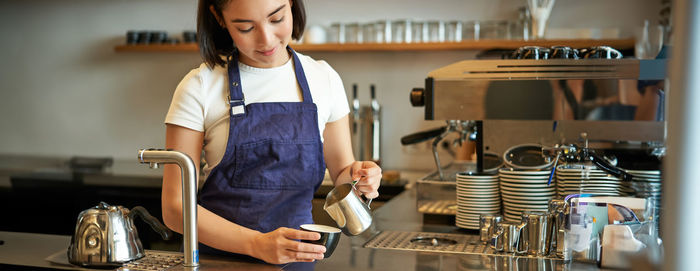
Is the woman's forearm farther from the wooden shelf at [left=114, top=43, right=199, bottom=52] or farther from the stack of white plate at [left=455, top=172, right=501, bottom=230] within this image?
the wooden shelf at [left=114, top=43, right=199, bottom=52]

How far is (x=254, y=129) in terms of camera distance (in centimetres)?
141

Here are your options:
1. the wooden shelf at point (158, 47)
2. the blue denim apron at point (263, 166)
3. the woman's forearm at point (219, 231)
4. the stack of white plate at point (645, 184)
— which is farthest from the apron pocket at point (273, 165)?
the wooden shelf at point (158, 47)

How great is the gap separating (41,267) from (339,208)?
1.87ft

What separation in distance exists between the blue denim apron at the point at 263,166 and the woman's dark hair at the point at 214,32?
1.4 inches

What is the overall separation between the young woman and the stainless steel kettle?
85 millimetres

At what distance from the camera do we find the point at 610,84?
57.3 inches

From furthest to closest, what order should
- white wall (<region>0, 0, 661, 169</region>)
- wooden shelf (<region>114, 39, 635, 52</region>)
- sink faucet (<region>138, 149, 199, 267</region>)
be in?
white wall (<region>0, 0, 661, 169</region>) < wooden shelf (<region>114, 39, 635, 52</region>) < sink faucet (<region>138, 149, 199, 267</region>)

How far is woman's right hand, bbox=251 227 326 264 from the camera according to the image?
47.0 inches

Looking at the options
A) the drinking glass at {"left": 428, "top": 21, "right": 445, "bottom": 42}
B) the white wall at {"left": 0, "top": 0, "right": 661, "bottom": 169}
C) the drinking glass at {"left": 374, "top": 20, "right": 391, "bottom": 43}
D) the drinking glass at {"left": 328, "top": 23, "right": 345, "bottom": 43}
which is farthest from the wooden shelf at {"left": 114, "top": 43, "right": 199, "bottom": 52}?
the drinking glass at {"left": 428, "top": 21, "right": 445, "bottom": 42}

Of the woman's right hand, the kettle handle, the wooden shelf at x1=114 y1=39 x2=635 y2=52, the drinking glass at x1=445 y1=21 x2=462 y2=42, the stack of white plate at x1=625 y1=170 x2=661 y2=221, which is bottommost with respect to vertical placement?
the woman's right hand

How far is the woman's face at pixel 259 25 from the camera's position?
1.31m

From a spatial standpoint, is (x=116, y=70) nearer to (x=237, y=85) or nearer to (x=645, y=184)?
(x=237, y=85)

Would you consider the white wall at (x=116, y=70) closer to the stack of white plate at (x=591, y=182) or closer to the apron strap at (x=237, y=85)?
the stack of white plate at (x=591, y=182)

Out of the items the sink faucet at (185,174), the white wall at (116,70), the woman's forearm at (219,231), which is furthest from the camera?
the white wall at (116,70)
